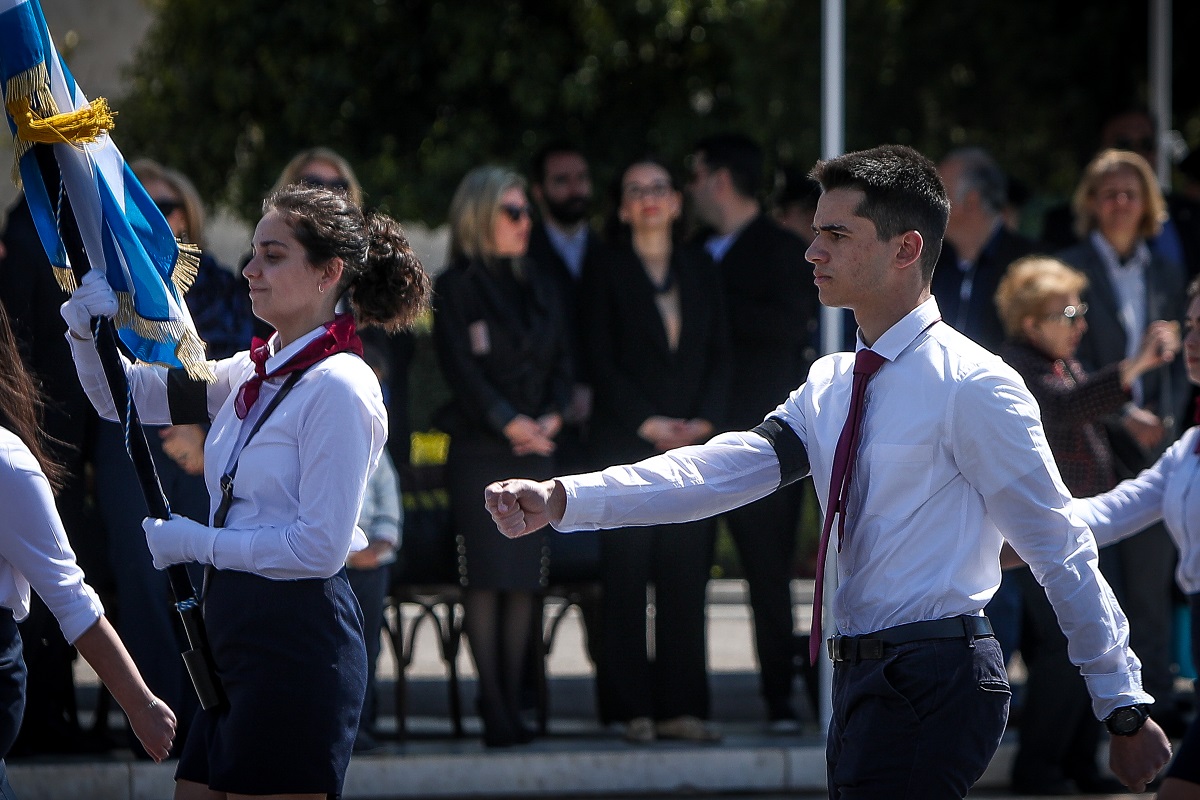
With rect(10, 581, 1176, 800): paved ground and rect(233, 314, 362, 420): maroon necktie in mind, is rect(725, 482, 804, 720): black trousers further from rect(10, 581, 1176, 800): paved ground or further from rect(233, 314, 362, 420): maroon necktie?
rect(233, 314, 362, 420): maroon necktie

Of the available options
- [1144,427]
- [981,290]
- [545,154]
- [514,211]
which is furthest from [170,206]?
→ [1144,427]

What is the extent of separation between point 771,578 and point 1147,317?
6.67ft

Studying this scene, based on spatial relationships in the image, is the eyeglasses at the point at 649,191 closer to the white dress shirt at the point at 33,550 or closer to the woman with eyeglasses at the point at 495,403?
the woman with eyeglasses at the point at 495,403

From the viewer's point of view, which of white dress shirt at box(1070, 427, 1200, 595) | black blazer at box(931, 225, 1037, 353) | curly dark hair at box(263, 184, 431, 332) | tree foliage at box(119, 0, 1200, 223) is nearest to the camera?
curly dark hair at box(263, 184, 431, 332)

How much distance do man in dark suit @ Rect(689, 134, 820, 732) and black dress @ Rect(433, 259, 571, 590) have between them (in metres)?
0.89

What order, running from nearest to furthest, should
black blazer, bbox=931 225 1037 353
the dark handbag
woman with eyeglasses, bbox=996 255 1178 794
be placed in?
1. woman with eyeglasses, bbox=996 255 1178 794
2. the dark handbag
3. black blazer, bbox=931 225 1037 353

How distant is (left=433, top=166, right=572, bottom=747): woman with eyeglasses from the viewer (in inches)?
259

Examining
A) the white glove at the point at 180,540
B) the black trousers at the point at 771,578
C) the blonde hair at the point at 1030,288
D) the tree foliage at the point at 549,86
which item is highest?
the tree foliage at the point at 549,86

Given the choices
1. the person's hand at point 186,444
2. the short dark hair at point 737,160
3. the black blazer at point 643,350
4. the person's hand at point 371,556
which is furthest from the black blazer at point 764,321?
the person's hand at point 186,444

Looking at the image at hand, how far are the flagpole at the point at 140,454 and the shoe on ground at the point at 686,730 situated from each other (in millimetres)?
3425

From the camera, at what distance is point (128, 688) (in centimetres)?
354

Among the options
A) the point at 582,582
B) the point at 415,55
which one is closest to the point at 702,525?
the point at 582,582

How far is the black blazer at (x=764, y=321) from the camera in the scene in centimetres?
707

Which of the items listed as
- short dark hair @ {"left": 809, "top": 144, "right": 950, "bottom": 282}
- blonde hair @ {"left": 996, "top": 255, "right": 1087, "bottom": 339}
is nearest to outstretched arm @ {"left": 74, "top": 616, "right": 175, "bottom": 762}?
short dark hair @ {"left": 809, "top": 144, "right": 950, "bottom": 282}
